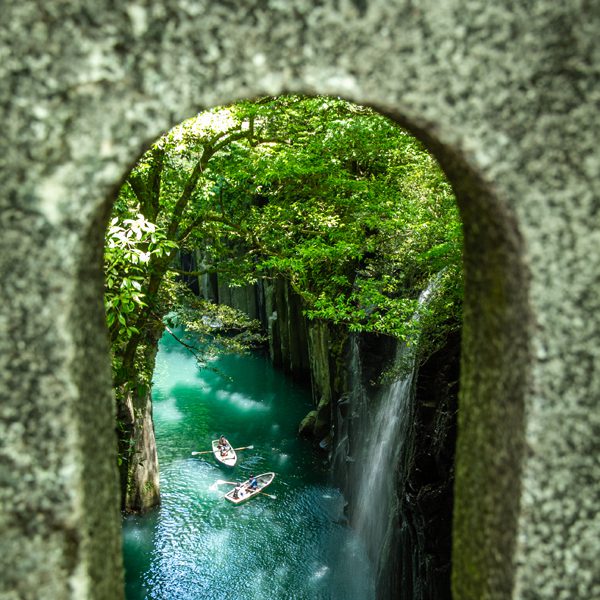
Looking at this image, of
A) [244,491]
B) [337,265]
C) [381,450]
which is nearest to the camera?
[381,450]

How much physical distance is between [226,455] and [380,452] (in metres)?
6.31

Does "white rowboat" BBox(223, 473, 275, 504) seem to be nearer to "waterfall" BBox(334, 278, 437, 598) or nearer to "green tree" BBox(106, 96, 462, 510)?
"waterfall" BBox(334, 278, 437, 598)

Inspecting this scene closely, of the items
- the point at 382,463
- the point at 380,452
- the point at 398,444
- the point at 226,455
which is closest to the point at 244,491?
the point at 226,455

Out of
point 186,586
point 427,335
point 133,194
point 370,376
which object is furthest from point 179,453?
point 427,335

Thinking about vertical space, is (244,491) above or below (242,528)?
above

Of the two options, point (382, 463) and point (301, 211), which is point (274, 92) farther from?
point (382, 463)

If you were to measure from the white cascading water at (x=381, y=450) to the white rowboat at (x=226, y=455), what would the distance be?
3929 mm

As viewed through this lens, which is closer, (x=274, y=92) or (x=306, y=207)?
(x=274, y=92)

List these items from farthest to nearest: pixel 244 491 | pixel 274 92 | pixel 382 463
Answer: pixel 244 491 < pixel 382 463 < pixel 274 92

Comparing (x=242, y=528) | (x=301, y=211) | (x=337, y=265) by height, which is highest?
(x=301, y=211)

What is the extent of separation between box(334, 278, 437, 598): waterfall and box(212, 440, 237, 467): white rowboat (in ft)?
9.93

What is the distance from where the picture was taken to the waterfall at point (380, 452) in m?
8.80

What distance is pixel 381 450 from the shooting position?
10.7 metres

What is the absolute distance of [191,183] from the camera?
891 cm
